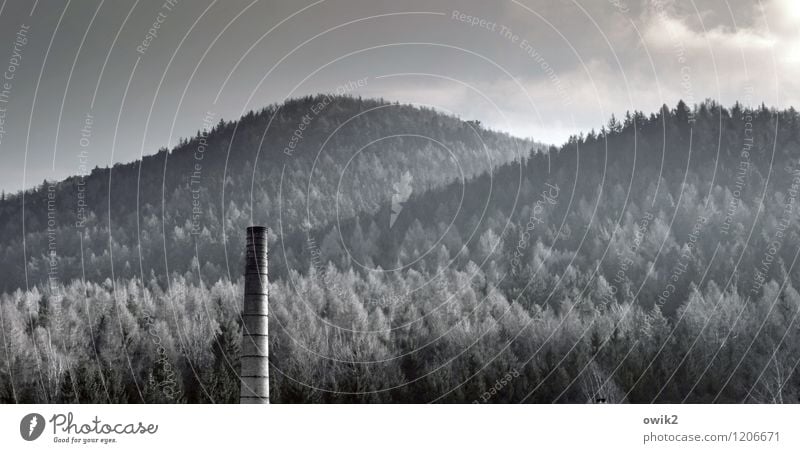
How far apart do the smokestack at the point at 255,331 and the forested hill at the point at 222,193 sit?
270 feet

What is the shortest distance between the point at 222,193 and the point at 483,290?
47.6 metres

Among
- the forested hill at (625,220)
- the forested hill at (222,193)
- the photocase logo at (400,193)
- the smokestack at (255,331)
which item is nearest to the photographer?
the smokestack at (255,331)

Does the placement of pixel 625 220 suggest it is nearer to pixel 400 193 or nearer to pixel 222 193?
pixel 222 193

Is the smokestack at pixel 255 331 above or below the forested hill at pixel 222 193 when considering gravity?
below

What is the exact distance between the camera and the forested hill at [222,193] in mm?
132125

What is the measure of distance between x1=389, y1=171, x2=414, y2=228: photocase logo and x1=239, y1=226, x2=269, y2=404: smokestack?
342ft

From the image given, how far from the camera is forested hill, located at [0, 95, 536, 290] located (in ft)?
433

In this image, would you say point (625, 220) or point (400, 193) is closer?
point (625, 220)

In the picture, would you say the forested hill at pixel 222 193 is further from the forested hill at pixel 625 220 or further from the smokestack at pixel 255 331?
the smokestack at pixel 255 331

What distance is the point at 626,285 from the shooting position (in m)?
93.0
